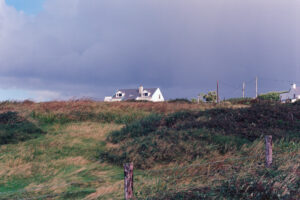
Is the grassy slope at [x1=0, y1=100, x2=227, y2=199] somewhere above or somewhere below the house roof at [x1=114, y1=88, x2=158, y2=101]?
below

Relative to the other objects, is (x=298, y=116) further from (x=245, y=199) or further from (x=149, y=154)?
(x=245, y=199)

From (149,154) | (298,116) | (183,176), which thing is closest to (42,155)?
(149,154)

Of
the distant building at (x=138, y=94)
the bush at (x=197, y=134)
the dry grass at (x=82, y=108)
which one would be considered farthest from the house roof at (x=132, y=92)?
the bush at (x=197, y=134)

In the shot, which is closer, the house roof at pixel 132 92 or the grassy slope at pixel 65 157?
the grassy slope at pixel 65 157

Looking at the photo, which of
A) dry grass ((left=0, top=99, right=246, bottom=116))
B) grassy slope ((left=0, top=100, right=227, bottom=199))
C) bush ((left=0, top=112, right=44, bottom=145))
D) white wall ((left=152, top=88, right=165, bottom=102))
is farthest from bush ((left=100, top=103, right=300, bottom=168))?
white wall ((left=152, top=88, right=165, bottom=102))

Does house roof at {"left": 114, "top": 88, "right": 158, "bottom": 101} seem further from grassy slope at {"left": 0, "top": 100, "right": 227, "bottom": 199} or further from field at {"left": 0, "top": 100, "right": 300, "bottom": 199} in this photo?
field at {"left": 0, "top": 100, "right": 300, "bottom": 199}

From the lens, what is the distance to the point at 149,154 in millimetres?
9906

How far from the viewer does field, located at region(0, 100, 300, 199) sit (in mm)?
6047

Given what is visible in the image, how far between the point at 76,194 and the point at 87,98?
1768 cm

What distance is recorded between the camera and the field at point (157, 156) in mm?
6047

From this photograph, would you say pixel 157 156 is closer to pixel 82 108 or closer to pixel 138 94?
pixel 82 108

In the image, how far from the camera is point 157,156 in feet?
32.8

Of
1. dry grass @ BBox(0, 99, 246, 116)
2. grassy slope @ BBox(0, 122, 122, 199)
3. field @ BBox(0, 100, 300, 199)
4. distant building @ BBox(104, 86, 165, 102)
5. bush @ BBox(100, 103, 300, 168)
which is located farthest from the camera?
distant building @ BBox(104, 86, 165, 102)

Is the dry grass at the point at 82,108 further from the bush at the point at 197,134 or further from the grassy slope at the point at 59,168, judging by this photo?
the bush at the point at 197,134
